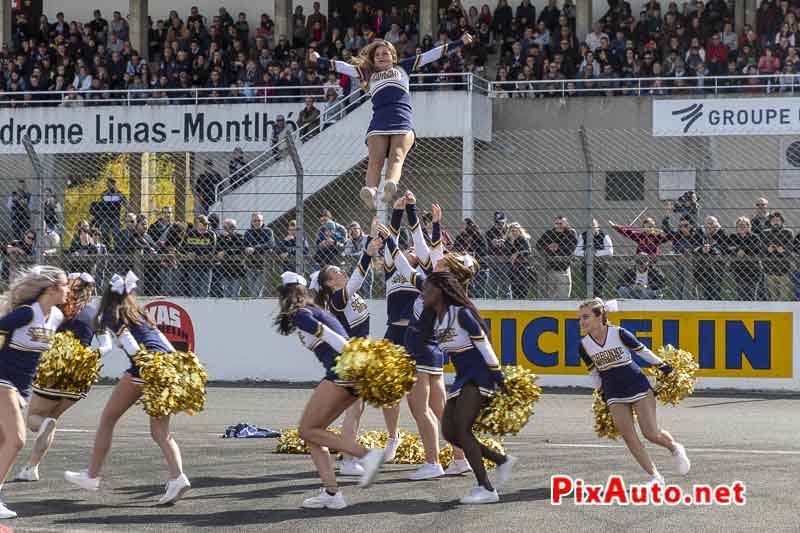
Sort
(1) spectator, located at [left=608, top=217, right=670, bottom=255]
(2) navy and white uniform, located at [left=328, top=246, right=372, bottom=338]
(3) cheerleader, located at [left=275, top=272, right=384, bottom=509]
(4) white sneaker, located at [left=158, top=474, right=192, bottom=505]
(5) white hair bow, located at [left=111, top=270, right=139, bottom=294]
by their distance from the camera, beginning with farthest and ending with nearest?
1. (1) spectator, located at [left=608, top=217, right=670, bottom=255]
2. (2) navy and white uniform, located at [left=328, top=246, right=372, bottom=338]
3. (5) white hair bow, located at [left=111, top=270, right=139, bottom=294]
4. (4) white sneaker, located at [left=158, top=474, right=192, bottom=505]
5. (3) cheerleader, located at [left=275, top=272, right=384, bottom=509]

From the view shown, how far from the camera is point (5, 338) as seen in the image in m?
7.38

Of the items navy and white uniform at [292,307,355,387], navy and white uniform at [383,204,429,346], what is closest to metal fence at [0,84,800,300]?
navy and white uniform at [383,204,429,346]

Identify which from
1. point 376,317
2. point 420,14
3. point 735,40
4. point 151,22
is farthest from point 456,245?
point 151,22

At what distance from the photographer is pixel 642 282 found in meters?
14.3

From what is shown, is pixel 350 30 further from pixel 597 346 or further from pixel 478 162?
pixel 597 346

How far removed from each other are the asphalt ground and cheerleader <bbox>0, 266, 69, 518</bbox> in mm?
504

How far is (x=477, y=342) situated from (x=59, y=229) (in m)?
9.25

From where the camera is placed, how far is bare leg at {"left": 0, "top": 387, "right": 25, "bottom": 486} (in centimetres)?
714

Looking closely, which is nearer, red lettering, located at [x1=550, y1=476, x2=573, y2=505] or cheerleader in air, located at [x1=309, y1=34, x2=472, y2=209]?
red lettering, located at [x1=550, y1=476, x2=573, y2=505]

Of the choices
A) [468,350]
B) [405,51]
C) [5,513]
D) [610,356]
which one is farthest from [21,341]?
[405,51]

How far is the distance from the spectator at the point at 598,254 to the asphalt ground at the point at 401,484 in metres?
2.29

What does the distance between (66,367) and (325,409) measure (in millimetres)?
2051

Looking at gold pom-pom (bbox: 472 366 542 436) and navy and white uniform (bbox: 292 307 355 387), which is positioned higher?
navy and white uniform (bbox: 292 307 355 387)

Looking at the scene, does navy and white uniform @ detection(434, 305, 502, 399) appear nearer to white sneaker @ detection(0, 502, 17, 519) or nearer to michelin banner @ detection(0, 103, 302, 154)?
white sneaker @ detection(0, 502, 17, 519)
